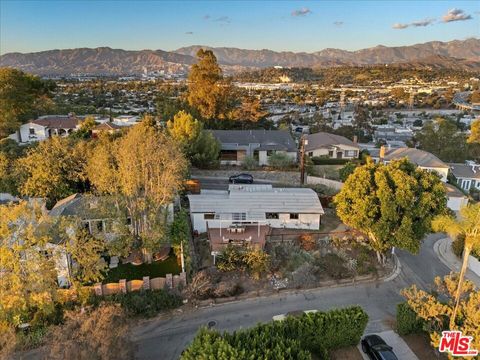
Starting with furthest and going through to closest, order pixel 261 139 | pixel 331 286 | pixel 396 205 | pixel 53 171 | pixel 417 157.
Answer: pixel 261 139 < pixel 417 157 < pixel 53 171 < pixel 331 286 < pixel 396 205

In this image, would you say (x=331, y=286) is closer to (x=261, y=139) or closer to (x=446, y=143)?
(x=261, y=139)

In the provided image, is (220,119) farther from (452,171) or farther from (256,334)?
(256,334)

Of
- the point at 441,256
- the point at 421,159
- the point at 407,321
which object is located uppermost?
the point at 421,159

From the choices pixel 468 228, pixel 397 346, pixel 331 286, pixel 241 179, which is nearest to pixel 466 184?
pixel 241 179

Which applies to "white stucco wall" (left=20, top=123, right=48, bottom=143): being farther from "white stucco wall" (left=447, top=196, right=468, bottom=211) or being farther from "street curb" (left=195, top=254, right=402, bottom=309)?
"white stucco wall" (left=447, top=196, right=468, bottom=211)

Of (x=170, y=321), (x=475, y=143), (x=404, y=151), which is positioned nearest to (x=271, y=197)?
(x=170, y=321)

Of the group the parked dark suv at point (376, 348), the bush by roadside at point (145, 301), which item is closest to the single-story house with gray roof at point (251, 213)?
the bush by roadside at point (145, 301)
